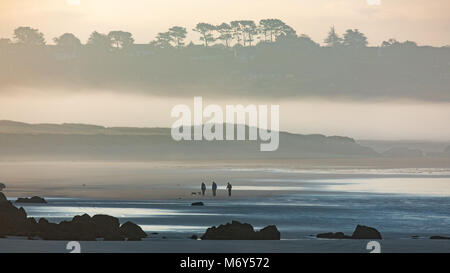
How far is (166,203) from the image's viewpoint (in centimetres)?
7294

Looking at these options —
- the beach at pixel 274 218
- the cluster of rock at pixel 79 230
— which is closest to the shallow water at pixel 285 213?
the beach at pixel 274 218

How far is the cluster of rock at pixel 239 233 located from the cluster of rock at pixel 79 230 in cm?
262

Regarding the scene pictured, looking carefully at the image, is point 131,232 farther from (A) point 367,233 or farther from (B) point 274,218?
(B) point 274,218

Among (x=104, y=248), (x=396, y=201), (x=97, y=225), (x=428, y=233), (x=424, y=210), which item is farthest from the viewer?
(x=396, y=201)

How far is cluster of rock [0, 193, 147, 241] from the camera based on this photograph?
39.0 metres

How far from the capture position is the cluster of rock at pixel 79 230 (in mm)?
39000

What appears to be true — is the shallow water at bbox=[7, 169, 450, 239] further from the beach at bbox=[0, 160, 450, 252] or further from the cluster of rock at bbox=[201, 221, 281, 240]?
the cluster of rock at bbox=[201, 221, 281, 240]

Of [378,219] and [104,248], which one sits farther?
[378,219]

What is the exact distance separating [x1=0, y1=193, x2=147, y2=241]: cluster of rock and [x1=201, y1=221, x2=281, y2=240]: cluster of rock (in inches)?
103

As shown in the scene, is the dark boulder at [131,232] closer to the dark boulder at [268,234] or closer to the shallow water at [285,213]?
the shallow water at [285,213]

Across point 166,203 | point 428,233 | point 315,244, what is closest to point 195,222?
point 428,233
